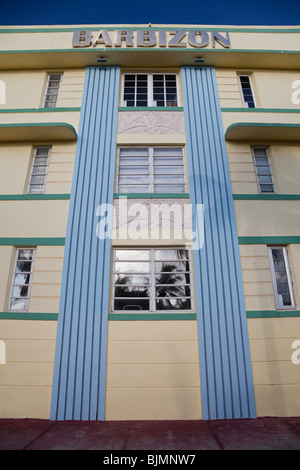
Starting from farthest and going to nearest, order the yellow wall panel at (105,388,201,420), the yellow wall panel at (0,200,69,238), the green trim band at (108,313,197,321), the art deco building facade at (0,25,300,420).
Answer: the yellow wall panel at (0,200,69,238) → the green trim band at (108,313,197,321) → the art deco building facade at (0,25,300,420) → the yellow wall panel at (105,388,201,420)

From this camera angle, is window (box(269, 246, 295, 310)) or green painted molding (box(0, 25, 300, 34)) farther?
green painted molding (box(0, 25, 300, 34))

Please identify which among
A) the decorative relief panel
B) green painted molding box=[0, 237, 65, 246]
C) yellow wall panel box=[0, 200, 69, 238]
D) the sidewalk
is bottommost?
the sidewalk

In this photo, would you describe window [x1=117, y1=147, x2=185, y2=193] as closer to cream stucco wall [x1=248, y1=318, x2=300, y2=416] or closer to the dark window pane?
the dark window pane

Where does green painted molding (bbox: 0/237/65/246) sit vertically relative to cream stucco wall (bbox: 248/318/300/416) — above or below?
above

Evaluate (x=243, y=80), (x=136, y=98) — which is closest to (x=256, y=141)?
(x=243, y=80)

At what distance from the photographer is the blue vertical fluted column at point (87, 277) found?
5246 mm

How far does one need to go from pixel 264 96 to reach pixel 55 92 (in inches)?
284

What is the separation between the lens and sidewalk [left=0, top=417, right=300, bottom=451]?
13.2 ft

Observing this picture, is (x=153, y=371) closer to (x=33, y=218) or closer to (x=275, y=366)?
(x=275, y=366)

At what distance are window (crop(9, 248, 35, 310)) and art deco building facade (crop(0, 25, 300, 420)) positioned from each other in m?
0.03

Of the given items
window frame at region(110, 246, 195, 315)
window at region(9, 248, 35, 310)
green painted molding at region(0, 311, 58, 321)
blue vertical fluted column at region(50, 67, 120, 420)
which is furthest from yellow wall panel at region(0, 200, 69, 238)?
green painted molding at region(0, 311, 58, 321)

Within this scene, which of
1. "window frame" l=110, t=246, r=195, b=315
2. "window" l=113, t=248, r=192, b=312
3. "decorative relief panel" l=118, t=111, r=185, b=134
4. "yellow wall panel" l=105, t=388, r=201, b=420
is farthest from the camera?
"decorative relief panel" l=118, t=111, r=185, b=134
